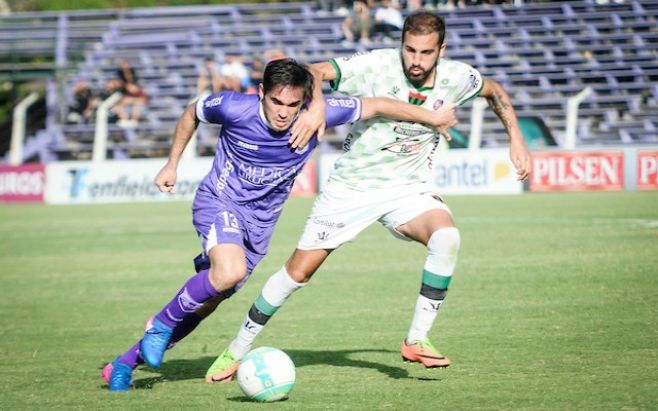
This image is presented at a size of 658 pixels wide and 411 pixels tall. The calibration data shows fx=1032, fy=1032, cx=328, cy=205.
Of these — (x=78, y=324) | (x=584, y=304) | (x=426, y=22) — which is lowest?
(x=78, y=324)

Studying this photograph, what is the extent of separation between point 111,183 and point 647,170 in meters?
12.8

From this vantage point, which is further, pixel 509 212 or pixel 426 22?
pixel 509 212

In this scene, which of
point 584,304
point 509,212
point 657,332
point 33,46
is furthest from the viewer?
point 33,46

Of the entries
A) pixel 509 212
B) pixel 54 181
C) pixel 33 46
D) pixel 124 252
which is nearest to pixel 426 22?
pixel 124 252

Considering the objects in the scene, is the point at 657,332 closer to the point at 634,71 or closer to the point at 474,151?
the point at 474,151

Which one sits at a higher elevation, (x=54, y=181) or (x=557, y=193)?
(x=557, y=193)

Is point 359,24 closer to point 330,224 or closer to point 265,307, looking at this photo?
point 330,224

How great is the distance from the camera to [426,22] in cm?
614

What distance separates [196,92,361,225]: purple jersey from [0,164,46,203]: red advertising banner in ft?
70.1

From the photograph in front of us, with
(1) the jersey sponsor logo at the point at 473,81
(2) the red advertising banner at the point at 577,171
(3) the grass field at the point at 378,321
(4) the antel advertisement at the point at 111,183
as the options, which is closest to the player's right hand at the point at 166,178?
(3) the grass field at the point at 378,321

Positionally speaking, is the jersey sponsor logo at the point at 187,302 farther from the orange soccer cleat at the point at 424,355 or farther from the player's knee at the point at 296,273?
the orange soccer cleat at the point at 424,355

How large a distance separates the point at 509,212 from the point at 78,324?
418 inches

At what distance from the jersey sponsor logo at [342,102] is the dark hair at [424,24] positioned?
556 millimetres

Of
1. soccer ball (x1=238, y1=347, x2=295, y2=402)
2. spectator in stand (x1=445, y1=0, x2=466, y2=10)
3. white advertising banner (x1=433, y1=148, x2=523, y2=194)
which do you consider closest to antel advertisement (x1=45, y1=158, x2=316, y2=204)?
white advertising banner (x1=433, y1=148, x2=523, y2=194)
